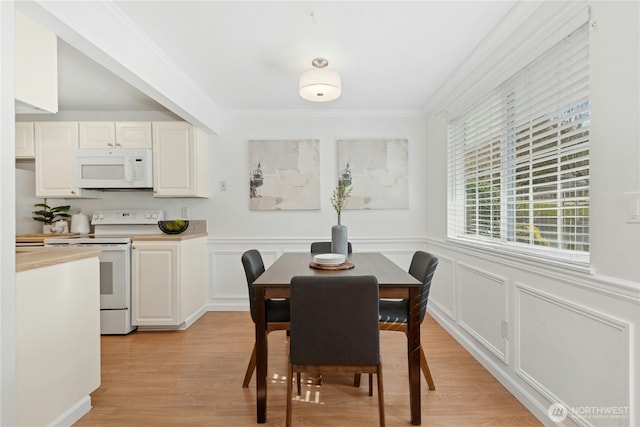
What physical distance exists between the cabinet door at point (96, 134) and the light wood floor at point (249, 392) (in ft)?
6.80

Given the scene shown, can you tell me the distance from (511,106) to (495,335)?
1621mm

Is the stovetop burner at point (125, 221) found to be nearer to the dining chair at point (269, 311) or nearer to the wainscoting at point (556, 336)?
the dining chair at point (269, 311)

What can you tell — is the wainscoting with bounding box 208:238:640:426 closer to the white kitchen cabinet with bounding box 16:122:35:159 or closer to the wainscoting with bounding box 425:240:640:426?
the wainscoting with bounding box 425:240:640:426

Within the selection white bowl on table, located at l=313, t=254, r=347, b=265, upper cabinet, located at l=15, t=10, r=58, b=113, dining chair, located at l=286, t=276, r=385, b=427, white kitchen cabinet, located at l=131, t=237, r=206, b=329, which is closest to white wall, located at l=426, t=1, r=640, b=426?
dining chair, located at l=286, t=276, r=385, b=427

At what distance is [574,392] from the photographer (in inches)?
64.1

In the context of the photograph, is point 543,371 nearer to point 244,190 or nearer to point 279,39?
point 279,39

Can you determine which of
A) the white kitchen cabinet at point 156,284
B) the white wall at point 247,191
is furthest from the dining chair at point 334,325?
the white wall at point 247,191

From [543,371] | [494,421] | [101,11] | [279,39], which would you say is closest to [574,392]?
[543,371]

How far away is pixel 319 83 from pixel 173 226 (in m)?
2.31

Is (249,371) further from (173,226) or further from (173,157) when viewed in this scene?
(173,157)

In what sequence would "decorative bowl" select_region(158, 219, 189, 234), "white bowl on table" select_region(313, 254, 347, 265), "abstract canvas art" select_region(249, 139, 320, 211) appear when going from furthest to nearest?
"abstract canvas art" select_region(249, 139, 320, 211) → "decorative bowl" select_region(158, 219, 189, 234) → "white bowl on table" select_region(313, 254, 347, 265)

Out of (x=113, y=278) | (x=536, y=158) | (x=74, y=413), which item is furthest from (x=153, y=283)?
(x=536, y=158)

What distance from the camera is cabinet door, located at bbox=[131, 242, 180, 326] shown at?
3287 mm

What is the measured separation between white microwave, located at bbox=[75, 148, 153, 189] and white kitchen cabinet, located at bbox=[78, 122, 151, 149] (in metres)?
0.08
